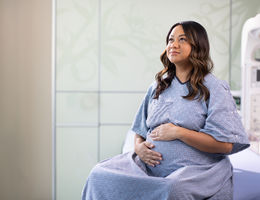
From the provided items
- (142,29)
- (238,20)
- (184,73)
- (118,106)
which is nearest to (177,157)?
Result: (184,73)

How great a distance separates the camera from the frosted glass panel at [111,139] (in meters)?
3.07

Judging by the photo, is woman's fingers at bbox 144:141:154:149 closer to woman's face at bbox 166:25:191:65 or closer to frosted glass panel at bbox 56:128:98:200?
woman's face at bbox 166:25:191:65

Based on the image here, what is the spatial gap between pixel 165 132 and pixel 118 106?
1608 mm

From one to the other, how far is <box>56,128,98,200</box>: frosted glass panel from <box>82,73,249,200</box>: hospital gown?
5.03ft

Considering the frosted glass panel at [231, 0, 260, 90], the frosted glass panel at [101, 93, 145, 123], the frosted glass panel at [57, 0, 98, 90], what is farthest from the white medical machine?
the frosted glass panel at [57, 0, 98, 90]

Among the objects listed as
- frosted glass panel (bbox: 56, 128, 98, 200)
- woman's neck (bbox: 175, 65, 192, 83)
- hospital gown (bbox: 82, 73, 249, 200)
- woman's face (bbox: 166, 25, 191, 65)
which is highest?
woman's face (bbox: 166, 25, 191, 65)

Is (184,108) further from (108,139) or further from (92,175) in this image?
(108,139)

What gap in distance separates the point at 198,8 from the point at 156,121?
5.85 feet

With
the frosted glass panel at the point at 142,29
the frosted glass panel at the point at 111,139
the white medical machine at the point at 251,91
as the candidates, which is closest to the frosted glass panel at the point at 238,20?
the frosted glass panel at the point at 142,29

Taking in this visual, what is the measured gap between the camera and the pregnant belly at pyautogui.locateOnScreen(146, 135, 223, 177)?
1444mm

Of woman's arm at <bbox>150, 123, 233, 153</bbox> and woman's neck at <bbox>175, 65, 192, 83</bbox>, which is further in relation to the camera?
woman's neck at <bbox>175, 65, 192, 83</bbox>

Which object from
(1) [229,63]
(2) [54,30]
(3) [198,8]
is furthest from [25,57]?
(1) [229,63]

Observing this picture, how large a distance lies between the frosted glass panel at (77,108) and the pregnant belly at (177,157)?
1615mm

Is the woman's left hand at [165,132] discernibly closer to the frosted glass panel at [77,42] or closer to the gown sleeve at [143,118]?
the gown sleeve at [143,118]
